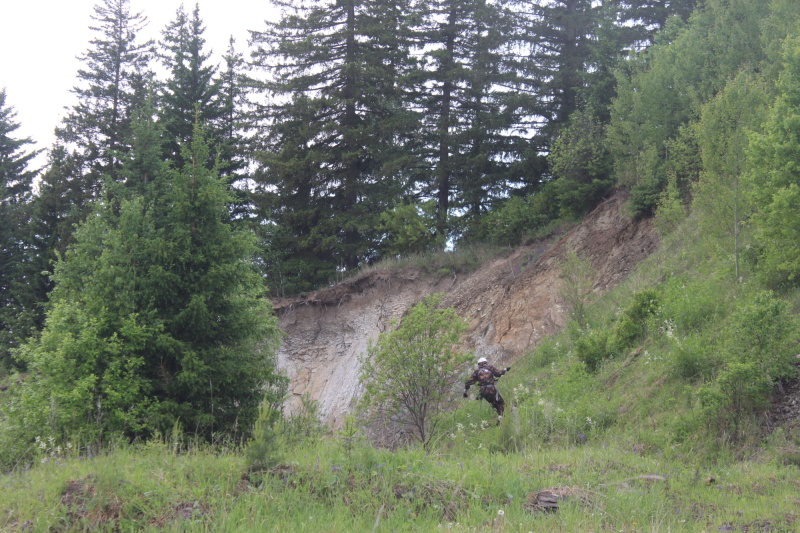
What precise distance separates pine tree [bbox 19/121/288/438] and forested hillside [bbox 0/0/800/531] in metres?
0.06

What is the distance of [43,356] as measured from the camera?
1127 centimetres

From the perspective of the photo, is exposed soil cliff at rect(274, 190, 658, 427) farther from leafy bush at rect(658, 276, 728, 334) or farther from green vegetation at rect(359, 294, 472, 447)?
green vegetation at rect(359, 294, 472, 447)

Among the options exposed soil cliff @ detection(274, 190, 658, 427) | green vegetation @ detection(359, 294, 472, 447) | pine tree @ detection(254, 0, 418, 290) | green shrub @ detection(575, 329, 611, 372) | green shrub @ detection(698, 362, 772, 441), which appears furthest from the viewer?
pine tree @ detection(254, 0, 418, 290)

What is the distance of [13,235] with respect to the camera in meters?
→ 35.9

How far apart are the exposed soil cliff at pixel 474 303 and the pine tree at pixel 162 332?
6564mm

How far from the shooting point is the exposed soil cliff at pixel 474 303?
69.5ft

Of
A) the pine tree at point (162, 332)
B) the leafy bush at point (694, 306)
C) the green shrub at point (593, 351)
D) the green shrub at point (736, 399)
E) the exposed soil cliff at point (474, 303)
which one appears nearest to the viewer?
the green shrub at point (736, 399)

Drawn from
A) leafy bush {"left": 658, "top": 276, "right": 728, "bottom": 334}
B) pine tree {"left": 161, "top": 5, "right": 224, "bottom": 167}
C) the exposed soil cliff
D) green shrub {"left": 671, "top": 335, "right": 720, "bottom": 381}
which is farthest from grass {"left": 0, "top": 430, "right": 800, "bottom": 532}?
pine tree {"left": 161, "top": 5, "right": 224, "bottom": 167}

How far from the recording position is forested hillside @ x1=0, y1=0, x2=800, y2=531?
6.37m

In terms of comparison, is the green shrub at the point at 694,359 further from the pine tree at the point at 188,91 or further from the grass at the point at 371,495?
the pine tree at the point at 188,91

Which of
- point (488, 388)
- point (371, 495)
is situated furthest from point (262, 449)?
point (488, 388)

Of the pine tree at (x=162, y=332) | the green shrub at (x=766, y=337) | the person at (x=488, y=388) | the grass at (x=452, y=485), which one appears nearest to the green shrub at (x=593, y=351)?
the person at (x=488, y=388)

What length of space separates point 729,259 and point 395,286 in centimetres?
1520

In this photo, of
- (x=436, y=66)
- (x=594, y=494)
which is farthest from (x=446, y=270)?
(x=594, y=494)
